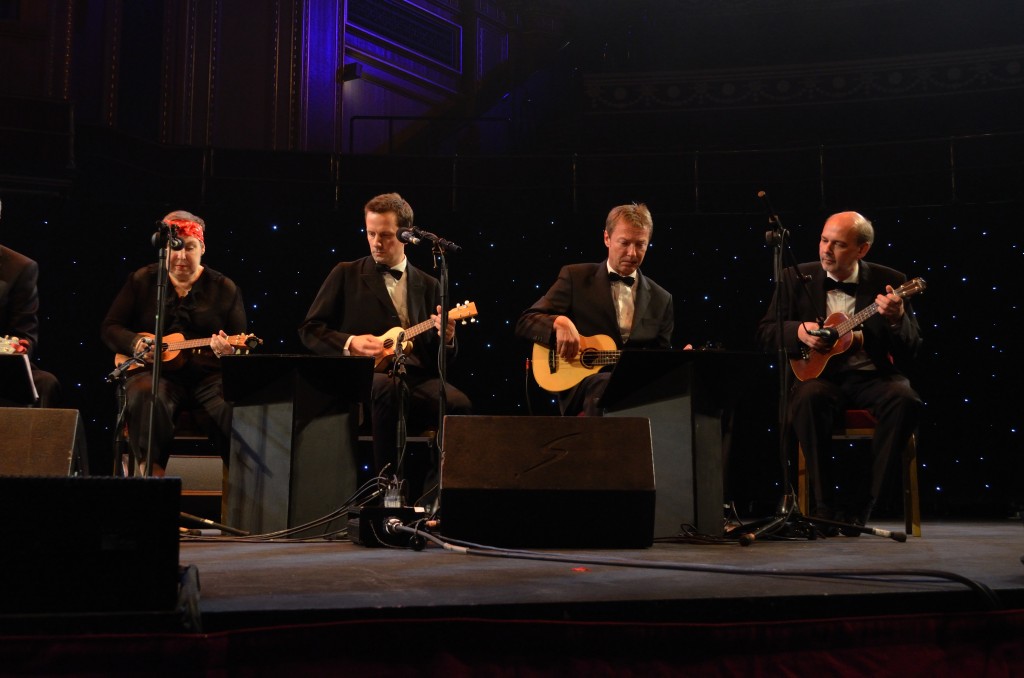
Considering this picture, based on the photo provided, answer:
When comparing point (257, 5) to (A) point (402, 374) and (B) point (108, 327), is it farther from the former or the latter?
(A) point (402, 374)

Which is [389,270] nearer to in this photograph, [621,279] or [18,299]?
[621,279]

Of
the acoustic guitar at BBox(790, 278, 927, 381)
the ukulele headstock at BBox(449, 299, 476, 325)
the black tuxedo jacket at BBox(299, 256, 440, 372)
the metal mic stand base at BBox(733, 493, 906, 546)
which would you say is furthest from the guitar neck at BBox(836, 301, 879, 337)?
the black tuxedo jacket at BBox(299, 256, 440, 372)

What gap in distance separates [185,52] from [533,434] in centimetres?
800

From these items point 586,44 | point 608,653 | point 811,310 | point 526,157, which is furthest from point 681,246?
point 608,653

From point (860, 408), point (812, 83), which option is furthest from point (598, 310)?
point (812, 83)

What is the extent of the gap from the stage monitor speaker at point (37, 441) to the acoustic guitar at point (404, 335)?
4.76 ft

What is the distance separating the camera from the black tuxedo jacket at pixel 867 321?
4.53 meters

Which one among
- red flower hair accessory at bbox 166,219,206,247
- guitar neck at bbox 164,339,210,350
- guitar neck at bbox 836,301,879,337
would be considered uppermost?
red flower hair accessory at bbox 166,219,206,247

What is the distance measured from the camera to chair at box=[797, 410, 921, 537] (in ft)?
14.1

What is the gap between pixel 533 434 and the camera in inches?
128

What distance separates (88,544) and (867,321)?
3.76m

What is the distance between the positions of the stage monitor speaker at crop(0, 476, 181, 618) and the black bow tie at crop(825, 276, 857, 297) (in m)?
3.75

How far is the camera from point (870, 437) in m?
4.72

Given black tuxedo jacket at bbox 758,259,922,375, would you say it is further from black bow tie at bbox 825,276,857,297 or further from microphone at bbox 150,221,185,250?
microphone at bbox 150,221,185,250
